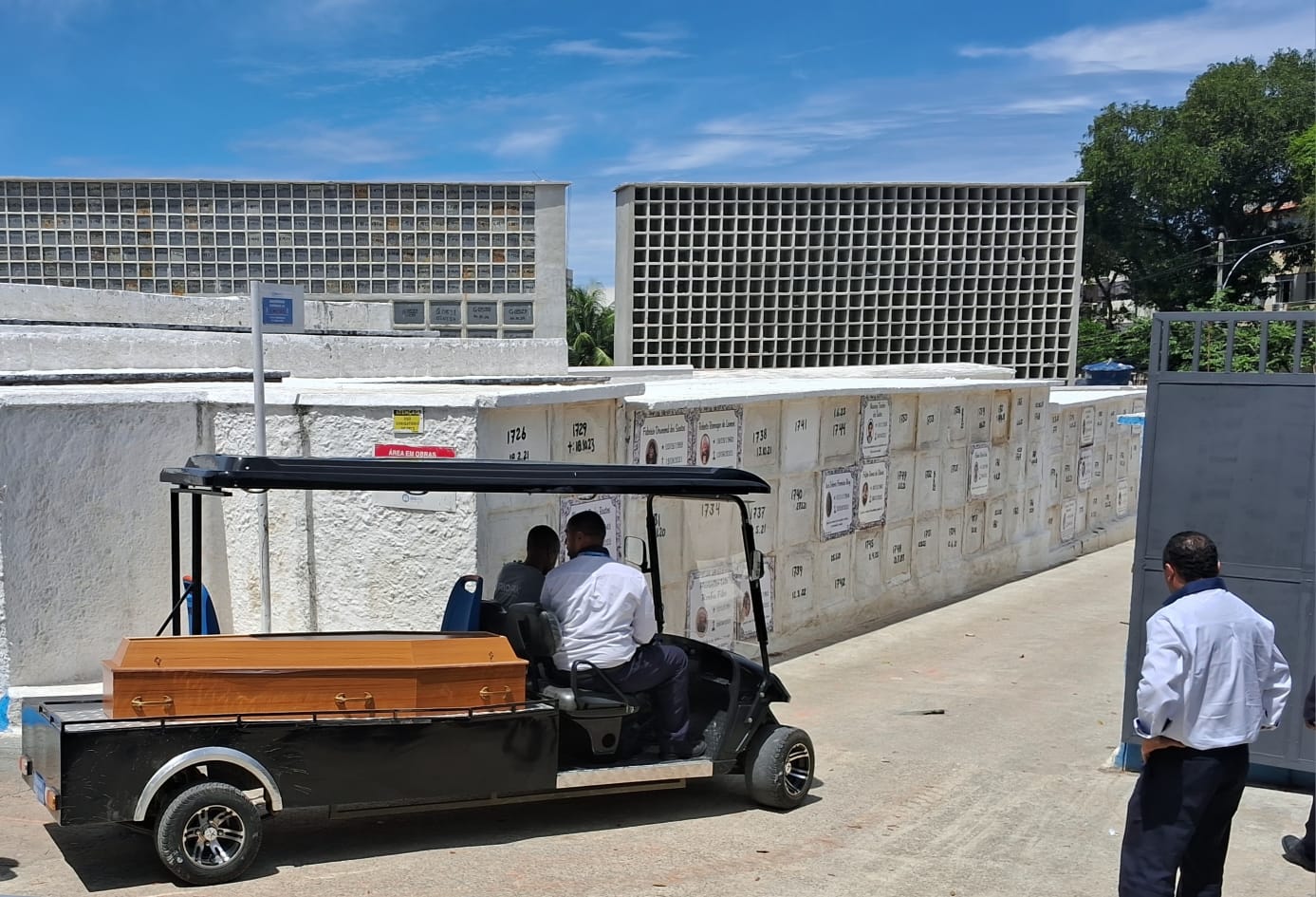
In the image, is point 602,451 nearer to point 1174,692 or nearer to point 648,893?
point 648,893

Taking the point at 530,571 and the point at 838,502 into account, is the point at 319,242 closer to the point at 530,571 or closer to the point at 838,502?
the point at 838,502

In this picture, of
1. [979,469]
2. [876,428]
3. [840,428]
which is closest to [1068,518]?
[979,469]

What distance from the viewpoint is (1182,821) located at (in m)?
4.25

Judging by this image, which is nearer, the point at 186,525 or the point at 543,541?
the point at 543,541

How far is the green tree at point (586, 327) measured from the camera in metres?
31.6

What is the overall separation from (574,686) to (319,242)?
15786mm

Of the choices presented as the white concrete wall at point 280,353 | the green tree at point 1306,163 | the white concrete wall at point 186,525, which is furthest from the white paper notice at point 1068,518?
the green tree at point 1306,163

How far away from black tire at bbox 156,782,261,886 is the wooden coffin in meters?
0.32

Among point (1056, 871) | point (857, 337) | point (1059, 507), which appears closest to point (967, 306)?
point (857, 337)

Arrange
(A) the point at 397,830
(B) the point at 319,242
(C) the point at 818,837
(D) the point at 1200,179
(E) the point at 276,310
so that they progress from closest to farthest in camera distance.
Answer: (A) the point at 397,830
(C) the point at 818,837
(E) the point at 276,310
(B) the point at 319,242
(D) the point at 1200,179

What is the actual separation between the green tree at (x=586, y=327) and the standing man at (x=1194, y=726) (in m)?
27.2

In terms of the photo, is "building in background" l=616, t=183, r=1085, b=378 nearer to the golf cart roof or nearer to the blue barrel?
the blue barrel

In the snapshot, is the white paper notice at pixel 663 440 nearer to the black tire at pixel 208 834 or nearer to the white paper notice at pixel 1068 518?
the black tire at pixel 208 834

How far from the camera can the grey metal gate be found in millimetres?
6203
